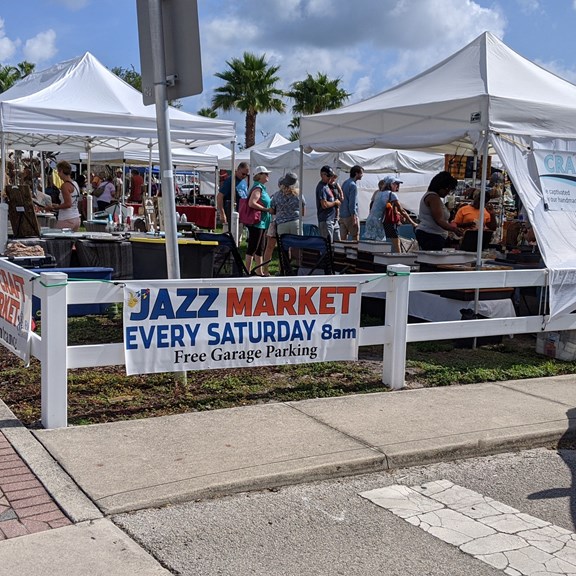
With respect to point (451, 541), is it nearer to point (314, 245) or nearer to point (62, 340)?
point (62, 340)

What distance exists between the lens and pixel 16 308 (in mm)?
5941

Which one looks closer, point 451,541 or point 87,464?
point 451,541

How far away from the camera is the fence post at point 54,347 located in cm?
521

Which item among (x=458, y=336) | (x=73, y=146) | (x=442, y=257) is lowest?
(x=458, y=336)

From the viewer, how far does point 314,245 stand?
10.0 m

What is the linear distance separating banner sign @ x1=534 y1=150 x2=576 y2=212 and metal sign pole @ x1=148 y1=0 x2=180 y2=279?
4.43 meters

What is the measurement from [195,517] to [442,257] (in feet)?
18.0

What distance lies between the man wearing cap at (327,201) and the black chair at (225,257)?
9.97 feet

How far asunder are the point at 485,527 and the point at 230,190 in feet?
44.3

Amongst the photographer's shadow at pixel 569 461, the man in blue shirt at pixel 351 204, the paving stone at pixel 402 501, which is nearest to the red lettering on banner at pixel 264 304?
the paving stone at pixel 402 501

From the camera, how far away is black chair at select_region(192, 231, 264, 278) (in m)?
10.5

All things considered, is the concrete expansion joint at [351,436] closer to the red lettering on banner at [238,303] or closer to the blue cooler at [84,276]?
the red lettering on banner at [238,303]

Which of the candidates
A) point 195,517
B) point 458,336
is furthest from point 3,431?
point 458,336

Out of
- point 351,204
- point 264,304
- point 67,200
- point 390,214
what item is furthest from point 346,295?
point 351,204
